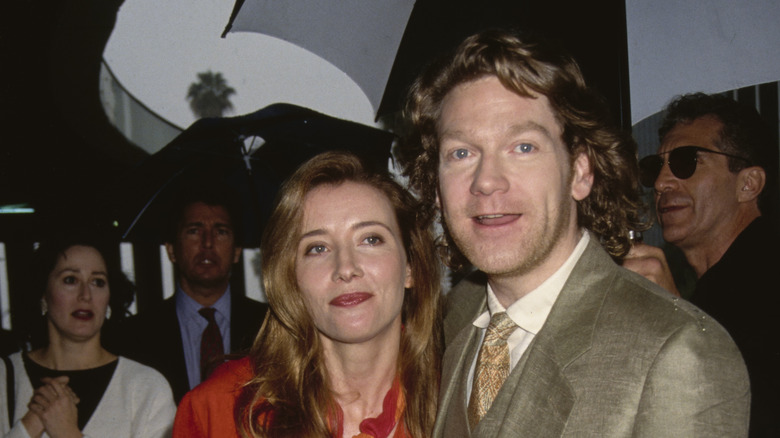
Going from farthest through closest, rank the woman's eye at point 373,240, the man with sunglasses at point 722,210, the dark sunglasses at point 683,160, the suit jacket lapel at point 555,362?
the dark sunglasses at point 683,160
the woman's eye at point 373,240
the man with sunglasses at point 722,210
the suit jacket lapel at point 555,362

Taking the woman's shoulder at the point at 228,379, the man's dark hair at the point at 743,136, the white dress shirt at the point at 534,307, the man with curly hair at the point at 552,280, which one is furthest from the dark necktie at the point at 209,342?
the man's dark hair at the point at 743,136

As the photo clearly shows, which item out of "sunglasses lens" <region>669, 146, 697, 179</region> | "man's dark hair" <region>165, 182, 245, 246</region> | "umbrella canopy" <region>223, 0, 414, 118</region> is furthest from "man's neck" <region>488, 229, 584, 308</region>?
"man's dark hair" <region>165, 182, 245, 246</region>

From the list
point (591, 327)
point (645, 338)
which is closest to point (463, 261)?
point (591, 327)

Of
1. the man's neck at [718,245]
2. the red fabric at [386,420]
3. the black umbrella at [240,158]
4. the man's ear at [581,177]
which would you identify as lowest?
the red fabric at [386,420]

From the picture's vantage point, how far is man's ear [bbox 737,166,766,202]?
268cm

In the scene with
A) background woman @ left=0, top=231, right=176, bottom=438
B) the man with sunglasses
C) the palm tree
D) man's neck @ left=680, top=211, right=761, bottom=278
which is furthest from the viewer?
the palm tree

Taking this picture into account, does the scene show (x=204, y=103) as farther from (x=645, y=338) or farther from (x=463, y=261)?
(x=645, y=338)

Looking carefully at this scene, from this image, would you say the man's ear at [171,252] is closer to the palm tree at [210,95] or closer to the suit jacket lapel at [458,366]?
the palm tree at [210,95]

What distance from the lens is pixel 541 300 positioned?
1.75 metres

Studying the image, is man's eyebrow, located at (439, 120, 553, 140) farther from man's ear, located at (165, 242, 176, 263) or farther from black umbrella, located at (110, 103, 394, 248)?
man's ear, located at (165, 242, 176, 263)

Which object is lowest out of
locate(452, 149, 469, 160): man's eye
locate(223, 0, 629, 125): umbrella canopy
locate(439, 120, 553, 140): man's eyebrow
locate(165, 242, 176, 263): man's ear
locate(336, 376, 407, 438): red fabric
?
A: locate(336, 376, 407, 438): red fabric

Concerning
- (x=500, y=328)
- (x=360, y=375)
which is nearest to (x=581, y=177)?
(x=500, y=328)

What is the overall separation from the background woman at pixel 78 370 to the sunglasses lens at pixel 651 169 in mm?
2891

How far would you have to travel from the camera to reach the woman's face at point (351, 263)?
2268mm
